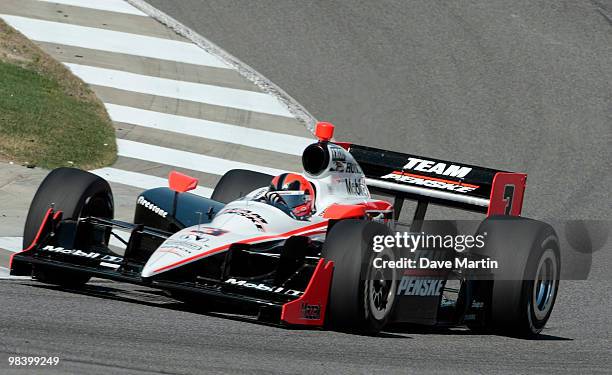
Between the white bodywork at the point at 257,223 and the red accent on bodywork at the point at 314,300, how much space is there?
75cm

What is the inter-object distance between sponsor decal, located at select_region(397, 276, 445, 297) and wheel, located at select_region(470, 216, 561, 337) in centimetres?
44

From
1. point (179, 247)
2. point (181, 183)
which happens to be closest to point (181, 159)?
point (181, 183)

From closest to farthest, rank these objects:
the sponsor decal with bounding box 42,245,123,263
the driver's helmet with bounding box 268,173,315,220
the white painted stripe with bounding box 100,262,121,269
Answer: the white painted stripe with bounding box 100,262,121,269
the sponsor decal with bounding box 42,245,123,263
the driver's helmet with bounding box 268,173,315,220

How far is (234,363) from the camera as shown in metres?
6.50

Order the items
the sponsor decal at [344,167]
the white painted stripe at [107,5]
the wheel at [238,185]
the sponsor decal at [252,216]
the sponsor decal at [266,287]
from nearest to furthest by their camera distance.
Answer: the sponsor decal at [266,287] < the sponsor decal at [252,216] < the sponsor decal at [344,167] < the wheel at [238,185] < the white painted stripe at [107,5]

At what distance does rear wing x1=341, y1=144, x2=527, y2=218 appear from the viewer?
1009cm

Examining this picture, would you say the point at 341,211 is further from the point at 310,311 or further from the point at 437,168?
the point at 437,168

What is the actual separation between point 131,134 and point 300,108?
2.57 meters

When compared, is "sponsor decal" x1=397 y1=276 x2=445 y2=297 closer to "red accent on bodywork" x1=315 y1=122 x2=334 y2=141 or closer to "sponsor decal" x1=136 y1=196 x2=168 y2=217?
"red accent on bodywork" x1=315 y1=122 x2=334 y2=141

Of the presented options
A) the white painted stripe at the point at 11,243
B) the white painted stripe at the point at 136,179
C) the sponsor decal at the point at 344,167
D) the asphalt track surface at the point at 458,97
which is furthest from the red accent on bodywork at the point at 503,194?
the white painted stripe at the point at 136,179

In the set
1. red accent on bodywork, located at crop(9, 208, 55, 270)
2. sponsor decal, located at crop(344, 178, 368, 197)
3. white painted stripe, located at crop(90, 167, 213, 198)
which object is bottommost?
red accent on bodywork, located at crop(9, 208, 55, 270)

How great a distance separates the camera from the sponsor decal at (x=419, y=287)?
339 inches

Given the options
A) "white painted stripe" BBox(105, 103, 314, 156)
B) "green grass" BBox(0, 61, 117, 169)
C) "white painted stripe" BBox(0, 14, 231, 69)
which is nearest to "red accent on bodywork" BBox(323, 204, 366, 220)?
"green grass" BBox(0, 61, 117, 169)

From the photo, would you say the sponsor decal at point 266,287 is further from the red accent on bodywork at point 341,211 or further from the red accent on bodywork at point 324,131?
the red accent on bodywork at point 324,131
